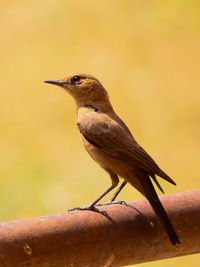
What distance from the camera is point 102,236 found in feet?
11.2

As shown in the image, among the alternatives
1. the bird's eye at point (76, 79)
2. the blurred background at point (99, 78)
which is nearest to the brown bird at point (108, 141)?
the bird's eye at point (76, 79)

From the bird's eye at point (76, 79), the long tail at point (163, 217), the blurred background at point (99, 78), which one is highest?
the bird's eye at point (76, 79)

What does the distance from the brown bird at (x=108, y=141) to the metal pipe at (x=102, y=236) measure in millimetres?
247

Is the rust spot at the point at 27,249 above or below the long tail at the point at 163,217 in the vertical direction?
above

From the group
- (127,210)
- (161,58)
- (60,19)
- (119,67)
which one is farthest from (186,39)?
(127,210)

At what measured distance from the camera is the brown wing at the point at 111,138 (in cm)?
471

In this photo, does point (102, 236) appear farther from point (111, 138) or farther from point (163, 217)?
point (111, 138)

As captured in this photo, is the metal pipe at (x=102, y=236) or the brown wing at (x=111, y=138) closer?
the metal pipe at (x=102, y=236)

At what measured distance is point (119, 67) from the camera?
1148 centimetres

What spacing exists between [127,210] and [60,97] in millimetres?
7518

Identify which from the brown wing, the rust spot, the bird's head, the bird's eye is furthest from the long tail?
the bird's eye

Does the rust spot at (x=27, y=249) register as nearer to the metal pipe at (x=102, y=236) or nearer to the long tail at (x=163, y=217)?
the metal pipe at (x=102, y=236)

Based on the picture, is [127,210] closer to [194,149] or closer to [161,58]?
[194,149]

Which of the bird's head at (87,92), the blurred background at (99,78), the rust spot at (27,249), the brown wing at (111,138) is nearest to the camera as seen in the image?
the rust spot at (27,249)
